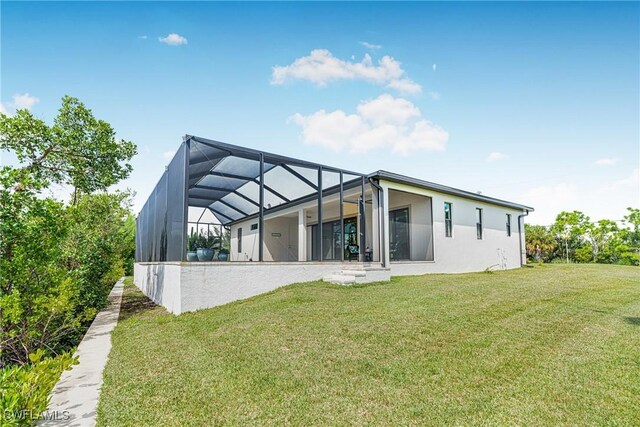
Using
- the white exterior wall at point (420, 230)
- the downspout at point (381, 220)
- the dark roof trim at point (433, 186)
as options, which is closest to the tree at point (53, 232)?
the downspout at point (381, 220)

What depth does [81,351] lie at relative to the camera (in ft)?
14.7

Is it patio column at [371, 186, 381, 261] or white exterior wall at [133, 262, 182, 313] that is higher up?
patio column at [371, 186, 381, 261]

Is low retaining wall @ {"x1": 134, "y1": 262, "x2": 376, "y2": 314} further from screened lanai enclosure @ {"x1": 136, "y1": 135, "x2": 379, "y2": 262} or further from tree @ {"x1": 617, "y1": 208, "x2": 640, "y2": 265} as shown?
tree @ {"x1": 617, "y1": 208, "x2": 640, "y2": 265}

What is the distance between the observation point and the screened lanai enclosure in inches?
290

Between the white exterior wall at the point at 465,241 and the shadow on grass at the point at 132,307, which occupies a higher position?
the white exterior wall at the point at 465,241

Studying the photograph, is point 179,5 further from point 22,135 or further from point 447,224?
point 447,224

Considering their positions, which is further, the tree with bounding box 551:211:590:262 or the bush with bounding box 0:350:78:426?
the tree with bounding box 551:211:590:262

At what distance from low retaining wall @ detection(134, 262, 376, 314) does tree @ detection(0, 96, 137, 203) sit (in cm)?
338

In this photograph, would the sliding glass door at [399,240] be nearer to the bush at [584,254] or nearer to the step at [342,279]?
the step at [342,279]

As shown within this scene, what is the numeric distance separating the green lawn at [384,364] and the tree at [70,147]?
5151 mm

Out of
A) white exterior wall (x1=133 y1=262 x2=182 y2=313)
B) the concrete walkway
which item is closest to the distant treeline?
white exterior wall (x1=133 y1=262 x2=182 y2=313)

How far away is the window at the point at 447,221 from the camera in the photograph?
12027 mm

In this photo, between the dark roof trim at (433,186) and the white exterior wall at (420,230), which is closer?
the dark roof trim at (433,186)

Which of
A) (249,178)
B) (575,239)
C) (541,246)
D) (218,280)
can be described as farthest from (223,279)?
(575,239)
